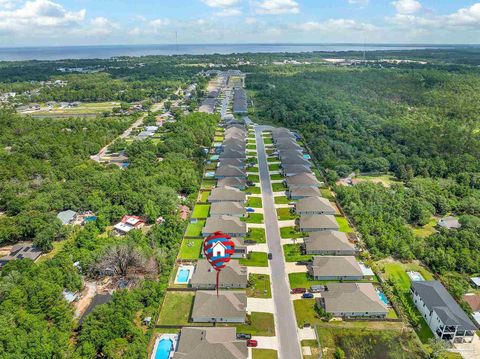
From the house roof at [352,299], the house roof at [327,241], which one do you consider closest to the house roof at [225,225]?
the house roof at [327,241]

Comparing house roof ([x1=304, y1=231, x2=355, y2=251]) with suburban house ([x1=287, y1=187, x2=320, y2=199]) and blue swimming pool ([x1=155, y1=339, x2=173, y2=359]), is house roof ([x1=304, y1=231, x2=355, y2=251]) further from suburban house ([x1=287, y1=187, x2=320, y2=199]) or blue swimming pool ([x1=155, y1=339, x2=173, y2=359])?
blue swimming pool ([x1=155, y1=339, x2=173, y2=359])

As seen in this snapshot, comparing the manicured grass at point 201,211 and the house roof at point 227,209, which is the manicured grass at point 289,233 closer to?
the house roof at point 227,209

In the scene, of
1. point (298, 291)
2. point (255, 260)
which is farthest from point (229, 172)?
point (298, 291)

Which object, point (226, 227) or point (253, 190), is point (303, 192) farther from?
point (226, 227)

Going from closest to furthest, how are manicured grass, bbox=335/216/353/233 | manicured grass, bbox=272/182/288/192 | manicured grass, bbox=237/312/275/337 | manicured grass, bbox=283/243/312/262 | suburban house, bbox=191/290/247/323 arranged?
manicured grass, bbox=237/312/275/337, suburban house, bbox=191/290/247/323, manicured grass, bbox=283/243/312/262, manicured grass, bbox=335/216/353/233, manicured grass, bbox=272/182/288/192

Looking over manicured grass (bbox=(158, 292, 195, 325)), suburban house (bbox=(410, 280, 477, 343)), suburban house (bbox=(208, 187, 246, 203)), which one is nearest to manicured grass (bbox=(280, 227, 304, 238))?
A: suburban house (bbox=(208, 187, 246, 203))

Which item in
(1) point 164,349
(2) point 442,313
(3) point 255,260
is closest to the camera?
(1) point 164,349

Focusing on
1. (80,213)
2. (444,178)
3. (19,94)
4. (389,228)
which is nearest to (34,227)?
Result: (80,213)
